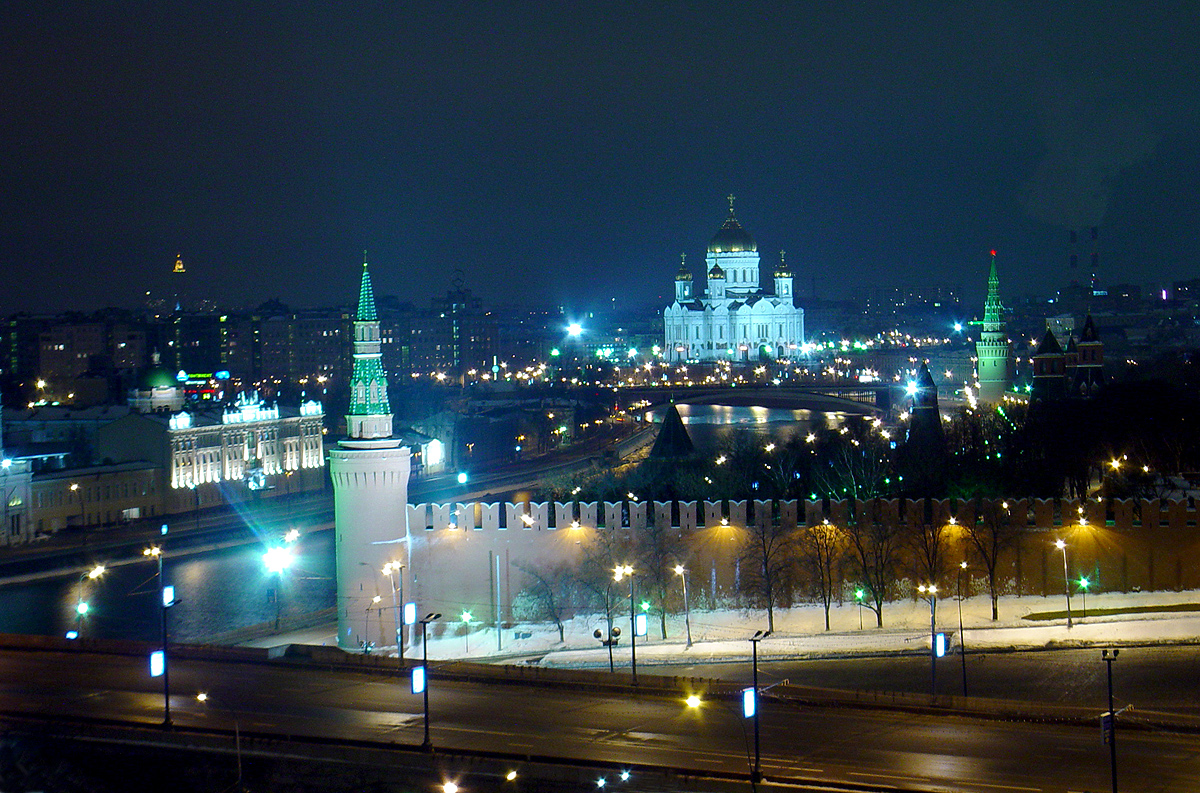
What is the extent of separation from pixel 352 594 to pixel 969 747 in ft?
29.9

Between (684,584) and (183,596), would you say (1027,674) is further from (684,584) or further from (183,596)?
(183,596)

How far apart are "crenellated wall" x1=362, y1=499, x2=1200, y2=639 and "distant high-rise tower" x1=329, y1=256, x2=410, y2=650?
413mm

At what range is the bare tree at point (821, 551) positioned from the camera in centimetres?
2006

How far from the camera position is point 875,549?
65.6 feet

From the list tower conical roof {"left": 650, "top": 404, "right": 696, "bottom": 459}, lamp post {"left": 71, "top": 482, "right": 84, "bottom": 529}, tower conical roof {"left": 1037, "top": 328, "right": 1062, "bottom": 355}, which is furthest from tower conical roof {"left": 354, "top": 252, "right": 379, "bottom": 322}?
tower conical roof {"left": 1037, "top": 328, "right": 1062, "bottom": 355}

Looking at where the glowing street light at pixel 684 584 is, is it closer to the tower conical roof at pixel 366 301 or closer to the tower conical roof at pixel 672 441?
the tower conical roof at pixel 366 301

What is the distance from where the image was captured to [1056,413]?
34531mm

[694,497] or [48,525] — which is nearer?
[694,497]

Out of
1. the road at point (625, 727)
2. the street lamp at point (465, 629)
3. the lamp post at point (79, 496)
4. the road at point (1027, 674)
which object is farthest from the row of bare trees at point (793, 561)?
the lamp post at point (79, 496)

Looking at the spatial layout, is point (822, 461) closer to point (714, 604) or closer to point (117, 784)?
point (714, 604)

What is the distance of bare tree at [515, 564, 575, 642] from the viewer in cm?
1989

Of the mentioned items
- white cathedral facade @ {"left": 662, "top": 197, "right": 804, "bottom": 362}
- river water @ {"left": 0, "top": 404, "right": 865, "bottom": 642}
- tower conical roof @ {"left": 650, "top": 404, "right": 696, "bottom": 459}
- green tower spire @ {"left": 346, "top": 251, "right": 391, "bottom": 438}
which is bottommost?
river water @ {"left": 0, "top": 404, "right": 865, "bottom": 642}

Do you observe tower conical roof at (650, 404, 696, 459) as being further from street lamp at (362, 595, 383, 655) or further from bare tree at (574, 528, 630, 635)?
street lamp at (362, 595, 383, 655)

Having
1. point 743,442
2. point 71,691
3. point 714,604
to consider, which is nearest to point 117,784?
point 71,691
